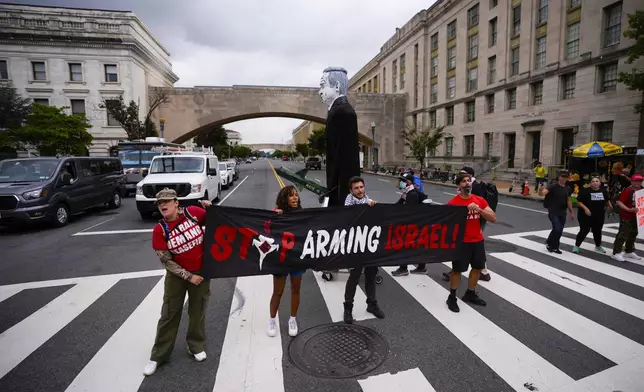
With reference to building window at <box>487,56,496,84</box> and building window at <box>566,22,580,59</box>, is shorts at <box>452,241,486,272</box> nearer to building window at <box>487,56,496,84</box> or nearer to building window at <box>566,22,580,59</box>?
building window at <box>566,22,580,59</box>

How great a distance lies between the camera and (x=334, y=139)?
5.54m

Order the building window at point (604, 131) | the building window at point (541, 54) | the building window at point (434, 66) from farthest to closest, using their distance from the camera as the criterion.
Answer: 1. the building window at point (434, 66)
2. the building window at point (541, 54)
3. the building window at point (604, 131)

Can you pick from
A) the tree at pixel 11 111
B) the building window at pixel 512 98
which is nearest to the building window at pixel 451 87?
the building window at pixel 512 98

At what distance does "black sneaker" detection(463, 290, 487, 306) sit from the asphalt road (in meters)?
0.15

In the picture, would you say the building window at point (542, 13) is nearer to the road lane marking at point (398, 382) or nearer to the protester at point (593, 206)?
the protester at point (593, 206)

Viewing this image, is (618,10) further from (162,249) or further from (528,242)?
(162,249)

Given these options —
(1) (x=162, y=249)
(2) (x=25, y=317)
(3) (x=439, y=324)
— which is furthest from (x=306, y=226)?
(2) (x=25, y=317)

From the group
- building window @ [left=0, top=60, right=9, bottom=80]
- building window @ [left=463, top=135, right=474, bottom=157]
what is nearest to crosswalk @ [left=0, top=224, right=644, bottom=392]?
building window @ [left=463, top=135, right=474, bottom=157]

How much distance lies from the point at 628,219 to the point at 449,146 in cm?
3348

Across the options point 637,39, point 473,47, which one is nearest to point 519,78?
point 473,47

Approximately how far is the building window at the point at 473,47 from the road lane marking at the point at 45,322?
122ft

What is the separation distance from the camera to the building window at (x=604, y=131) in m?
21.4

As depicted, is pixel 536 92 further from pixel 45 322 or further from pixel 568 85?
pixel 45 322

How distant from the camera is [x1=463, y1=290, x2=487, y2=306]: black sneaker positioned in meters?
5.00
